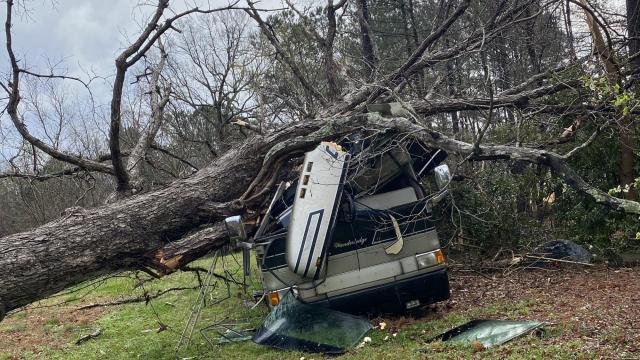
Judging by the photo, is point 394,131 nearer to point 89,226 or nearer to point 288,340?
point 288,340

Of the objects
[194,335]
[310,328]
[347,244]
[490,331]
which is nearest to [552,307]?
[490,331]

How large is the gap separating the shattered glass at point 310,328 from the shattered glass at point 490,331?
989mm

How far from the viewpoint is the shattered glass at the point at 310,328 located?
6.35 meters

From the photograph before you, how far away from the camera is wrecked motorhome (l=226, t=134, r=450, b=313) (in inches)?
268

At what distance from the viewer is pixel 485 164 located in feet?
38.7

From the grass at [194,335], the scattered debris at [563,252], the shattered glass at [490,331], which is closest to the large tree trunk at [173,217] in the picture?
the grass at [194,335]

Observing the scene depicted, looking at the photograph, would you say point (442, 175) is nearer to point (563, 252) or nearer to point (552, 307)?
point (552, 307)

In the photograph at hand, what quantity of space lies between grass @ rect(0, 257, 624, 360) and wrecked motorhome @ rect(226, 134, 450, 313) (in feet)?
1.62

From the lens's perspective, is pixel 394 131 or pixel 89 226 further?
pixel 394 131

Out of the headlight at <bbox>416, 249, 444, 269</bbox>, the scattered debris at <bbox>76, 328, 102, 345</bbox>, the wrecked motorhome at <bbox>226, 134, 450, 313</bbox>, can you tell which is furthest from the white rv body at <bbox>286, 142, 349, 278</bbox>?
the scattered debris at <bbox>76, 328, 102, 345</bbox>

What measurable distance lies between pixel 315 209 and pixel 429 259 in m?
1.53

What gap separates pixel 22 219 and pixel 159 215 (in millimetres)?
24025

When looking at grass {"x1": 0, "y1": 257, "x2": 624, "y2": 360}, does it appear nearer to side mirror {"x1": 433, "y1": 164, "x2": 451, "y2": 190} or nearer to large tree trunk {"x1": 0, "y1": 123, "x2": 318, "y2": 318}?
large tree trunk {"x1": 0, "y1": 123, "x2": 318, "y2": 318}

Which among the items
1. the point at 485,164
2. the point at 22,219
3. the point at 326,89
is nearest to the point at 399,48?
the point at 326,89
